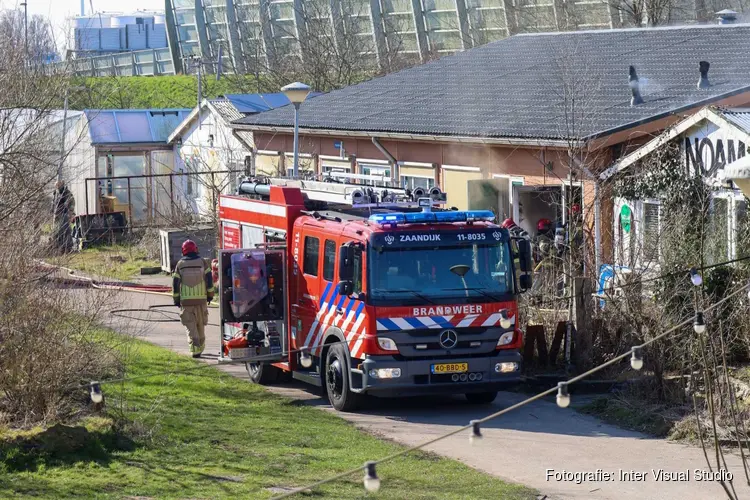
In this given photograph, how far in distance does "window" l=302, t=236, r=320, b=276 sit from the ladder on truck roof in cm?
84

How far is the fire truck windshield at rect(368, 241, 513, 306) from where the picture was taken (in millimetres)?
13719

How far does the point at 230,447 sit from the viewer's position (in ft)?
39.4

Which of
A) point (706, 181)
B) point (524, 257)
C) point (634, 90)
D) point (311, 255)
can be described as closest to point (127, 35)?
point (634, 90)

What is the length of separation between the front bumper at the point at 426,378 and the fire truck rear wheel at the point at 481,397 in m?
0.62

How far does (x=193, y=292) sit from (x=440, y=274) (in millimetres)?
5274

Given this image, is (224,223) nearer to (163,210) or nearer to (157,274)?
(157,274)

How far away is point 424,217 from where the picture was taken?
1395cm

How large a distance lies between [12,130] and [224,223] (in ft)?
13.5

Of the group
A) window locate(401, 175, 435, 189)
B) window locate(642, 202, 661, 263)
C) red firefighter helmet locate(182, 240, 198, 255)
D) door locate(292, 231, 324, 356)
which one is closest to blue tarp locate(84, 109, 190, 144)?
window locate(401, 175, 435, 189)

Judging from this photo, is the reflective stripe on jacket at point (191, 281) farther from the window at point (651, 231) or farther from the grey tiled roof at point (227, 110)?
the grey tiled roof at point (227, 110)

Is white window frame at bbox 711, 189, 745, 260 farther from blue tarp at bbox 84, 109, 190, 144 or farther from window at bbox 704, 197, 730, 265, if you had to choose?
blue tarp at bbox 84, 109, 190, 144

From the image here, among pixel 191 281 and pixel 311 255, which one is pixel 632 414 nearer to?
pixel 311 255

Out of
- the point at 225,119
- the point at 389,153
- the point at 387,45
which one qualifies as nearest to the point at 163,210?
the point at 225,119

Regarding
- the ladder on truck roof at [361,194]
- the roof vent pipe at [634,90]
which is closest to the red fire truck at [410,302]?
the ladder on truck roof at [361,194]
